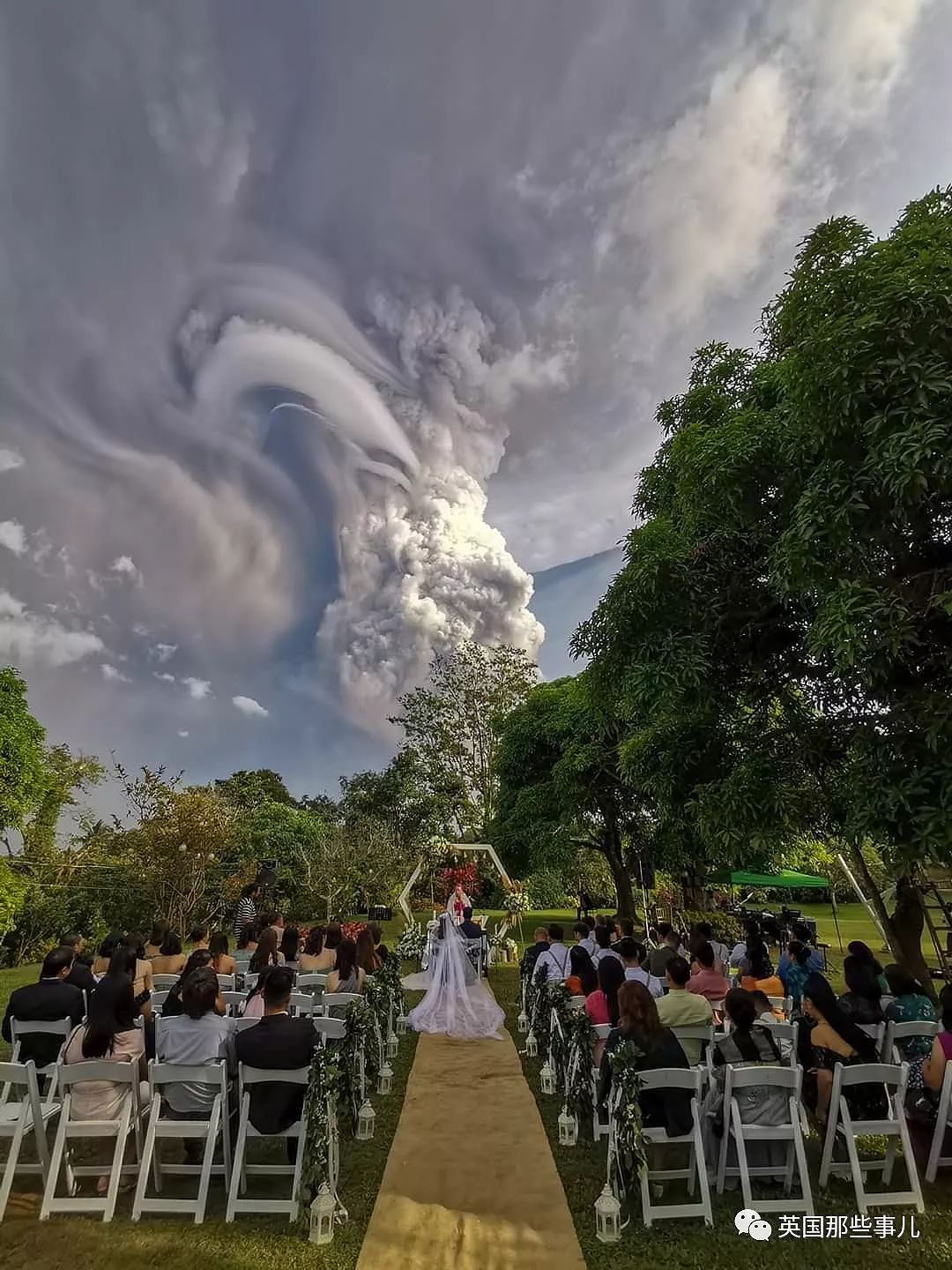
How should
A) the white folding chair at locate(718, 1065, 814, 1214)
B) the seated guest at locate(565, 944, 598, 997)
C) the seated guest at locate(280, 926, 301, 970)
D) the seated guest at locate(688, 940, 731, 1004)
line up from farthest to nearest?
the seated guest at locate(280, 926, 301, 970)
the seated guest at locate(565, 944, 598, 997)
the seated guest at locate(688, 940, 731, 1004)
the white folding chair at locate(718, 1065, 814, 1214)

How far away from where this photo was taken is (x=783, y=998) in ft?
21.7

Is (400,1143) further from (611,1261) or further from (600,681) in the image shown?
(600,681)

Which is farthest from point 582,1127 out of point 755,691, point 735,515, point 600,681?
point 735,515

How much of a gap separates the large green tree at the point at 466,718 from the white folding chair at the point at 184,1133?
27326 mm

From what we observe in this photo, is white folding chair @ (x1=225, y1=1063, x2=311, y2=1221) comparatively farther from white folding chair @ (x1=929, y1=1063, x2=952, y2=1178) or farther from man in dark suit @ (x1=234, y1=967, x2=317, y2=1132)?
white folding chair @ (x1=929, y1=1063, x2=952, y2=1178)

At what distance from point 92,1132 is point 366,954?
16.4ft

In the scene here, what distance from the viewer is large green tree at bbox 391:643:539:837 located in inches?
1256

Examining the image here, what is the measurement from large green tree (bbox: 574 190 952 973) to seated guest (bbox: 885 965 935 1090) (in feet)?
3.59

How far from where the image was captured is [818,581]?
5863 mm

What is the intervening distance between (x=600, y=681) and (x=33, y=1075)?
21.1ft

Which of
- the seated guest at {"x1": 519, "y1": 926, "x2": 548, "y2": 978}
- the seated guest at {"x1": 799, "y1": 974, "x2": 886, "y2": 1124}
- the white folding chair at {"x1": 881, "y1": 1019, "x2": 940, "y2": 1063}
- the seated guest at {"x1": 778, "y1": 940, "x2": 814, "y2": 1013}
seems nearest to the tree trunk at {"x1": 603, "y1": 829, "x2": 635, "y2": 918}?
the seated guest at {"x1": 519, "y1": 926, "x2": 548, "y2": 978}

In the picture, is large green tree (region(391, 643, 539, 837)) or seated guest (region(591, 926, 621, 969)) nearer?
seated guest (region(591, 926, 621, 969))

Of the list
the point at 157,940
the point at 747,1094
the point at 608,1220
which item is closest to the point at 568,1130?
the point at 608,1220

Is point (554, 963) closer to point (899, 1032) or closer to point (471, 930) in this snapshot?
point (899, 1032)
